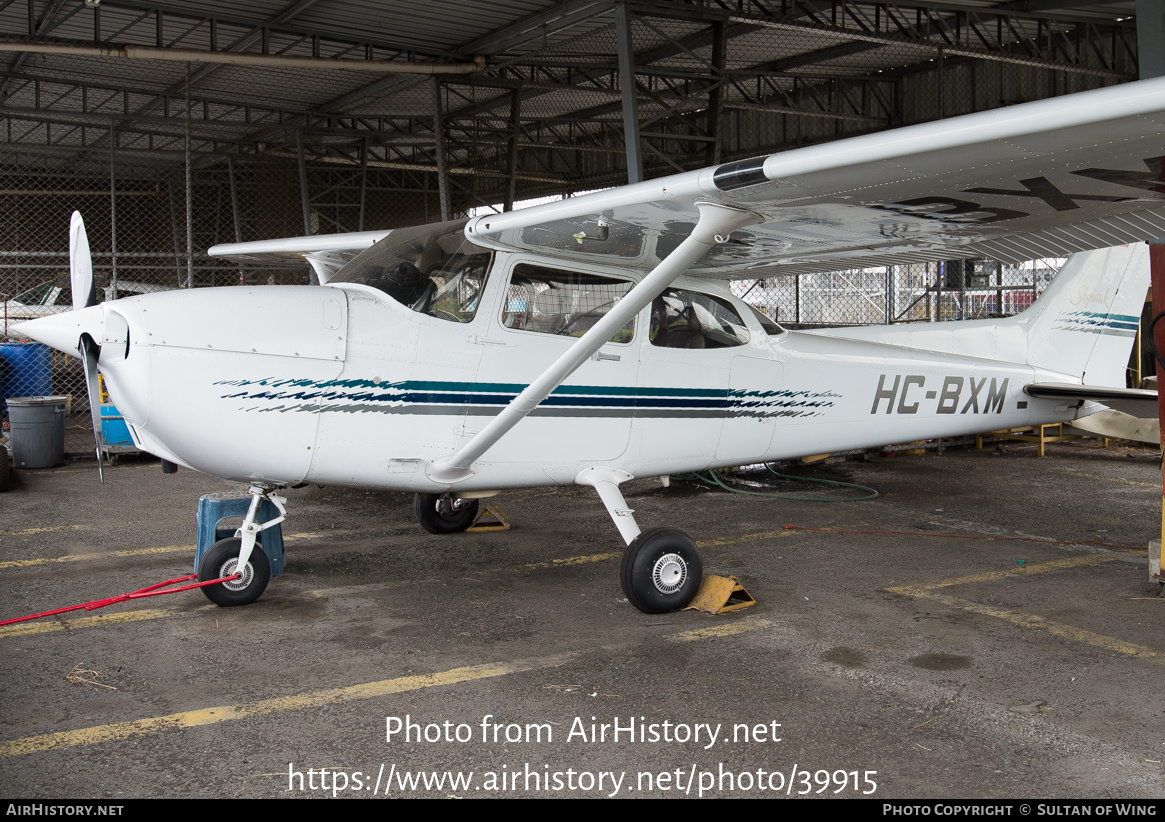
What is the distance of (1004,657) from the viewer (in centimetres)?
441

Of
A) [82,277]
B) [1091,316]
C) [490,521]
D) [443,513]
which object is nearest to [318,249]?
[443,513]

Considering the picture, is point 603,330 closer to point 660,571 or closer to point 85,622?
point 660,571

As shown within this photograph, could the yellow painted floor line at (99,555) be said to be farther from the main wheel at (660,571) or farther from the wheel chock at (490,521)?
the main wheel at (660,571)

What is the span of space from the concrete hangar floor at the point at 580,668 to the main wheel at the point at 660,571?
0.11 metres

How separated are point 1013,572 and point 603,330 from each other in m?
3.29

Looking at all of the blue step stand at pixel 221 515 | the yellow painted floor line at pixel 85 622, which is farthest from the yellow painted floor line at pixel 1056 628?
the yellow painted floor line at pixel 85 622

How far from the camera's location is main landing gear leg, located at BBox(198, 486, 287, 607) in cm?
513

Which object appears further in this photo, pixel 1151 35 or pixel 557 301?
pixel 1151 35

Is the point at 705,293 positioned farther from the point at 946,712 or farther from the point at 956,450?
the point at 956,450

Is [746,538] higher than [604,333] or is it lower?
lower

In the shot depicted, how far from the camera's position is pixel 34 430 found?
33.3 feet

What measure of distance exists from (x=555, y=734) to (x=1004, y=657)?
227 cm
